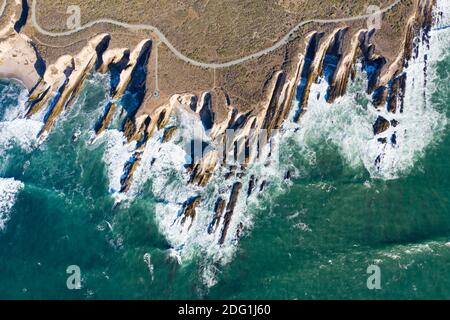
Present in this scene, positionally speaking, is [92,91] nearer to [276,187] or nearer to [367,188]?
[276,187]

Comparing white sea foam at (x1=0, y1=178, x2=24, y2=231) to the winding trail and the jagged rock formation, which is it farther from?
the winding trail

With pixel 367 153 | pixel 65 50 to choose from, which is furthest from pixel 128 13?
pixel 367 153

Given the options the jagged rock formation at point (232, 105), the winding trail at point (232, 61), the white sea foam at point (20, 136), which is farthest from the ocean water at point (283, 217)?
the winding trail at point (232, 61)

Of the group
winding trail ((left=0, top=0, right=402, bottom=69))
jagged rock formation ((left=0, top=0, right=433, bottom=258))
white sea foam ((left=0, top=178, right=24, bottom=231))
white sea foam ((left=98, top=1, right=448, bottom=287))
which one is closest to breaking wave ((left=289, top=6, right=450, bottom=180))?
white sea foam ((left=98, top=1, right=448, bottom=287))

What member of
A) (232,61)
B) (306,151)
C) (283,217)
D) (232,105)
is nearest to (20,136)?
(232,105)

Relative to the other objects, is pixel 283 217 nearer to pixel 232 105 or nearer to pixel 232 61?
pixel 232 105

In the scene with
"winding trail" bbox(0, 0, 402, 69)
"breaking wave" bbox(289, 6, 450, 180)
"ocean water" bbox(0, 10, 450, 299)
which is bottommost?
"ocean water" bbox(0, 10, 450, 299)

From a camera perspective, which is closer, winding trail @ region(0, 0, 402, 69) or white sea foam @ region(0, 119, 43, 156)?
winding trail @ region(0, 0, 402, 69)
